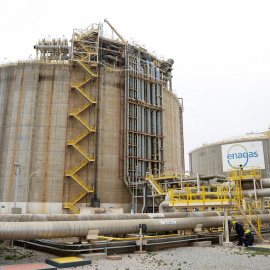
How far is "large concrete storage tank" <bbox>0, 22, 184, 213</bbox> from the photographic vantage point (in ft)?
121

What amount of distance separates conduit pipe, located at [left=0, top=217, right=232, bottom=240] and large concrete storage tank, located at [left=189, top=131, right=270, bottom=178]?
37877mm

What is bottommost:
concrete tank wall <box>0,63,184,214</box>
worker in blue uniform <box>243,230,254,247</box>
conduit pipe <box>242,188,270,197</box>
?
worker in blue uniform <box>243,230,254,247</box>

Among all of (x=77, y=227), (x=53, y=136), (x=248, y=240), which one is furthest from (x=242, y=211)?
(x=53, y=136)

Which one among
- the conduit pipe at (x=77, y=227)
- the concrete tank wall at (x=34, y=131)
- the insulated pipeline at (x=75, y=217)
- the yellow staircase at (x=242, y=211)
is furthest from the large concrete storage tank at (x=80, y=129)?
the conduit pipe at (x=77, y=227)

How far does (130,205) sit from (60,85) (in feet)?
59.1

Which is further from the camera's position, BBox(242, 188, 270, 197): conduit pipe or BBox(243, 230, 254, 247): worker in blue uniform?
BBox(242, 188, 270, 197): conduit pipe

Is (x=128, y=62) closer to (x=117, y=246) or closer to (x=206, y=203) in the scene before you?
(x=206, y=203)

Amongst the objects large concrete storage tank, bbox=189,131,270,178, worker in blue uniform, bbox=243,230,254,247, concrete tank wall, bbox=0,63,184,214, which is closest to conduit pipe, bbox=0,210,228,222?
worker in blue uniform, bbox=243,230,254,247

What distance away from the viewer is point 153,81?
1785 inches

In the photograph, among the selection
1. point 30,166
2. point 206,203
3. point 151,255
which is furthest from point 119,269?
point 30,166

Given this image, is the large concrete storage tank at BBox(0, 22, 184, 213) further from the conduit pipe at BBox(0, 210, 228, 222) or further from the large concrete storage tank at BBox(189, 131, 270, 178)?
the conduit pipe at BBox(0, 210, 228, 222)

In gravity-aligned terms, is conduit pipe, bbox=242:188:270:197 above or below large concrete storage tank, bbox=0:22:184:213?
below

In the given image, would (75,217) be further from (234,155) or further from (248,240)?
(234,155)

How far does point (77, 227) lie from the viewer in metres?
14.7
